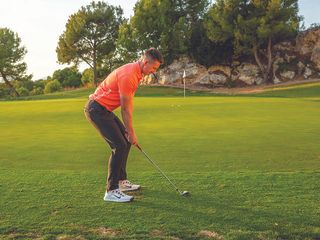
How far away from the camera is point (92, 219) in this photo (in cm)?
489

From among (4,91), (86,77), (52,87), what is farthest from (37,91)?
(4,91)

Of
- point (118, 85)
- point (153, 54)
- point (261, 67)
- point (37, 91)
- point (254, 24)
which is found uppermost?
point (254, 24)

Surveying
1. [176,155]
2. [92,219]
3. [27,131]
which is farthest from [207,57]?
[92,219]

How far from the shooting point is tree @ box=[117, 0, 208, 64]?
5338 centimetres

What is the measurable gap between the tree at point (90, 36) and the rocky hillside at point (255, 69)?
1112 centimetres

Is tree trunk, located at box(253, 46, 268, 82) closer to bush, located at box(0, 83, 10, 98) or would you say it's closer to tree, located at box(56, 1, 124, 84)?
tree, located at box(56, 1, 124, 84)

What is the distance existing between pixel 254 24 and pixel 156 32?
41.0 feet

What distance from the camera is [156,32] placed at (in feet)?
179

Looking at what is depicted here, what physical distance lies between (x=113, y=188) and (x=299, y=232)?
2.48 metres

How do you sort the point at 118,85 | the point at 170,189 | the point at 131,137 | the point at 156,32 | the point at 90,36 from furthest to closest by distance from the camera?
the point at 90,36
the point at 156,32
the point at 170,189
the point at 131,137
the point at 118,85

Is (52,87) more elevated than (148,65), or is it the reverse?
(148,65)

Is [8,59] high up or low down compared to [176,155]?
up

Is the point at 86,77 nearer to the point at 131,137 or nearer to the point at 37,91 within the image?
the point at 37,91

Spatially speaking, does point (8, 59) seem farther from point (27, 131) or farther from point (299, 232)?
point (299, 232)
